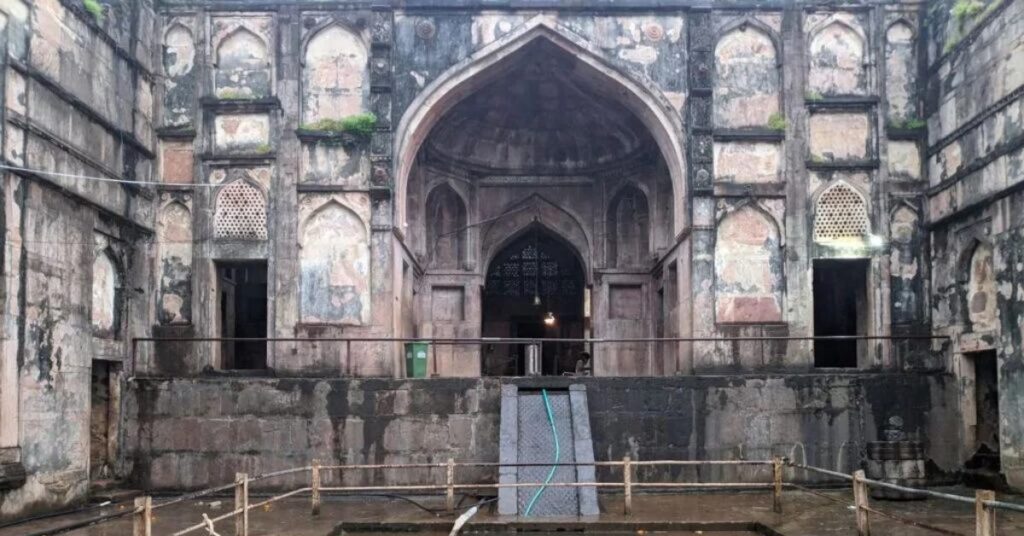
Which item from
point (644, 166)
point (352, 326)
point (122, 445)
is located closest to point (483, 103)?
point (644, 166)

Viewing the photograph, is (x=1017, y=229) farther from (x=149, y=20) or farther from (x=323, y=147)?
(x=149, y=20)

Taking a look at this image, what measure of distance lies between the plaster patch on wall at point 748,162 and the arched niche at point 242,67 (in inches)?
318

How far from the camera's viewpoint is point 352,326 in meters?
15.8

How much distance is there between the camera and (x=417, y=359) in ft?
51.4

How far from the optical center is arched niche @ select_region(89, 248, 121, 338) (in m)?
14.0

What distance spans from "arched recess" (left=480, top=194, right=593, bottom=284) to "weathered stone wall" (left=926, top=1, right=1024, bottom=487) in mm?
7836

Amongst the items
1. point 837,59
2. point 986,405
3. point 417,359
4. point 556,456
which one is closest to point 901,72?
point 837,59

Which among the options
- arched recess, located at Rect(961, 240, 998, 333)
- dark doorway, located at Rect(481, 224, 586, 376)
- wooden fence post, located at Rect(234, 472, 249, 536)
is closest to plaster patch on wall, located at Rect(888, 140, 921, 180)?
arched recess, located at Rect(961, 240, 998, 333)

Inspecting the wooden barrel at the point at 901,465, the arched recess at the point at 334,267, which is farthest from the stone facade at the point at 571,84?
the wooden barrel at the point at 901,465

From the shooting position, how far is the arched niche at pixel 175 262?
15844mm

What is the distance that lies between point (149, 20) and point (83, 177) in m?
3.95

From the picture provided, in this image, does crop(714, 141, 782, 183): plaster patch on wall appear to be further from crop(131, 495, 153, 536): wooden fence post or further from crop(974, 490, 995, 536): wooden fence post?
crop(131, 495, 153, 536): wooden fence post

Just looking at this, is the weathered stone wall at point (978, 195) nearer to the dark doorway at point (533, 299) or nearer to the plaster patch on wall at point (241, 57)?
the dark doorway at point (533, 299)

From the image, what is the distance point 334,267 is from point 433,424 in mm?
3513
